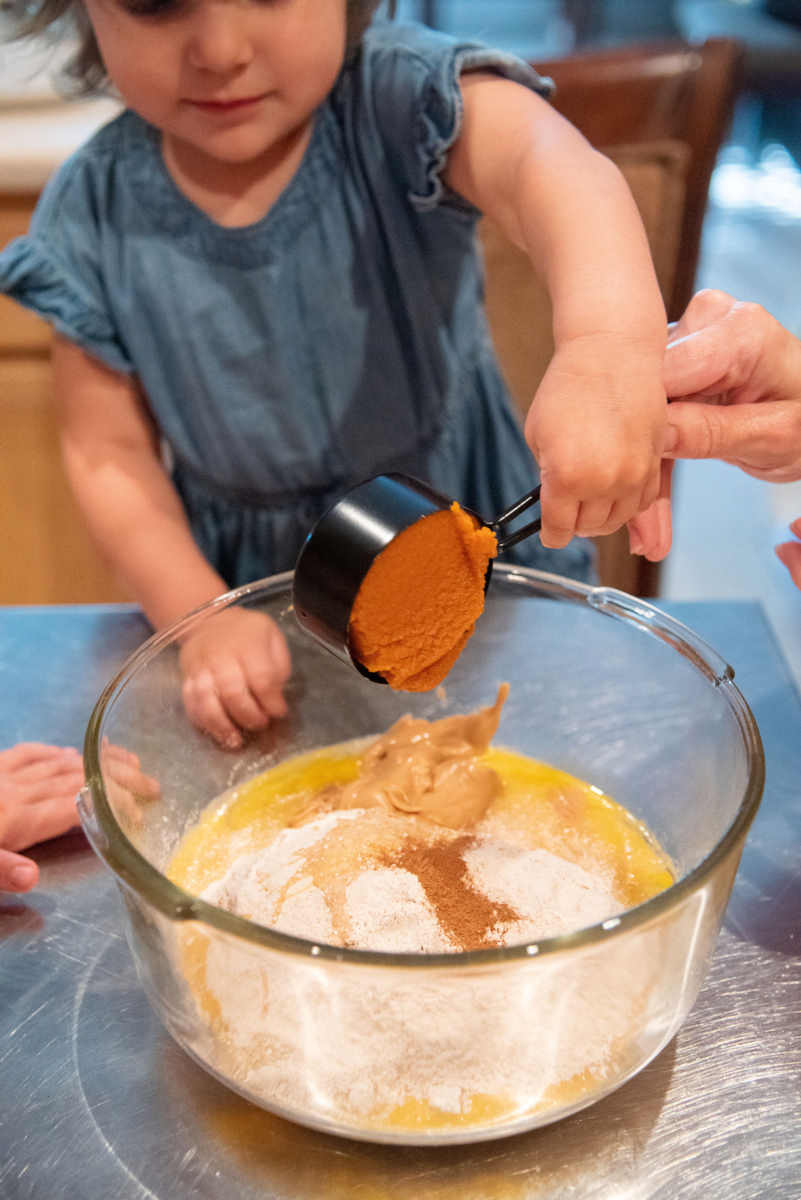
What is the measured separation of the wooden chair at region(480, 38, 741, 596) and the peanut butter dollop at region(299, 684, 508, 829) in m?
0.46

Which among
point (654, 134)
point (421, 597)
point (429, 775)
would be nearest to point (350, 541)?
point (421, 597)

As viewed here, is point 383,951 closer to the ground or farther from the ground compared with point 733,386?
closer to the ground

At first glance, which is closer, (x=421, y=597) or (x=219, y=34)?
(x=421, y=597)

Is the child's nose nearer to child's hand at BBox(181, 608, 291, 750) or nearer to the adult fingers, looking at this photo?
child's hand at BBox(181, 608, 291, 750)

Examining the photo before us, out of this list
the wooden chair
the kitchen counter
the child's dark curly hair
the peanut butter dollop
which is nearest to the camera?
the peanut butter dollop

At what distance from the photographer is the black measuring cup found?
1.72 feet

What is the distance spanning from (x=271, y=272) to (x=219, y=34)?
25cm

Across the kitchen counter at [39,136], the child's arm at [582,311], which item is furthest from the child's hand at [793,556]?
the kitchen counter at [39,136]

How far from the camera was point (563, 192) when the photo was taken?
69cm

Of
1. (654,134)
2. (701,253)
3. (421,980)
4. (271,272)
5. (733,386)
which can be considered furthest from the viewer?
(701,253)

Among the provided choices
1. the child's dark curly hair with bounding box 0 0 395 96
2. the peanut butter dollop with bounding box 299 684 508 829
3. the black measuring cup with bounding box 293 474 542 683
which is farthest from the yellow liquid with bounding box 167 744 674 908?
the child's dark curly hair with bounding box 0 0 395 96

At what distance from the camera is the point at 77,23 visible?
843 millimetres

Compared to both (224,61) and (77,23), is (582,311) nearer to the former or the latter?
(224,61)

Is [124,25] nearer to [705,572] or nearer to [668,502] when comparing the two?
[668,502]
